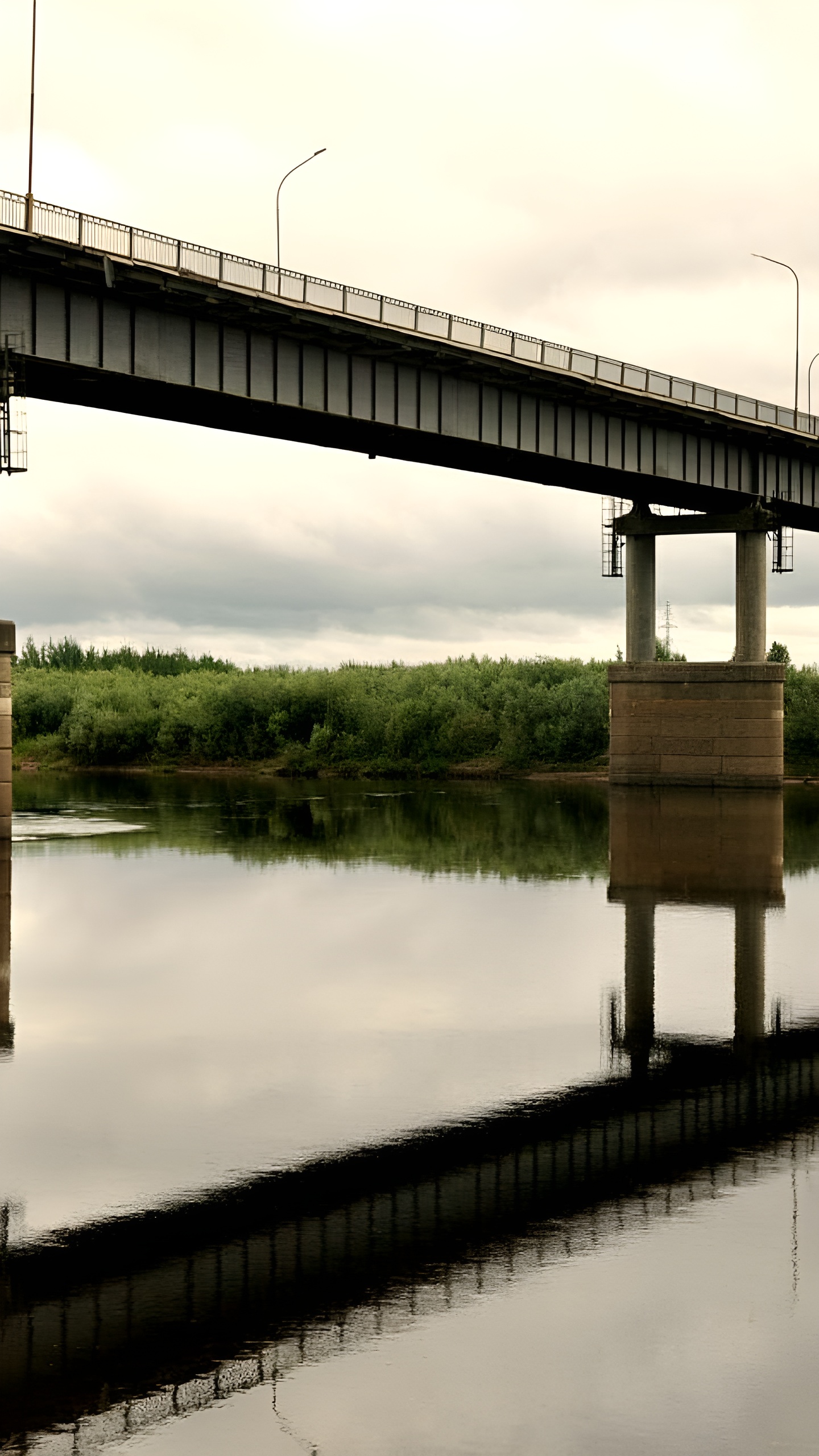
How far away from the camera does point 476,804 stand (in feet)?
194

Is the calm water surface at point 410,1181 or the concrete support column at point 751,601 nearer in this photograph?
the calm water surface at point 410,1181

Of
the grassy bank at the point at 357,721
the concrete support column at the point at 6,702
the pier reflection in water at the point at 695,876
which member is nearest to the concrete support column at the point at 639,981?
the pier reflection in water at the point at 695,876

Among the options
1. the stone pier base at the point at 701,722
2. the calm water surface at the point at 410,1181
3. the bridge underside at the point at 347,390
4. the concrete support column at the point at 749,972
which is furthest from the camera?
the stone pier base at the point at 701,722

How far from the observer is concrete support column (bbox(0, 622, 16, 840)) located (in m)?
35.3

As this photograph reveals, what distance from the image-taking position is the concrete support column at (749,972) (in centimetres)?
1598

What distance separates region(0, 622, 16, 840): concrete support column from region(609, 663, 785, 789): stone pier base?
32.5 meters

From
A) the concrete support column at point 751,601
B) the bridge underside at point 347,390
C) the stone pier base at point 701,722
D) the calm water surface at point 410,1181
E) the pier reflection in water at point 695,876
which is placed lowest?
the calm water surface at point 410,1181

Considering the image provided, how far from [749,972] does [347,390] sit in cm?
3043

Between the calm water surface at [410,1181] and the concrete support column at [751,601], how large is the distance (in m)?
39.6

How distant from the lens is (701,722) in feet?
205

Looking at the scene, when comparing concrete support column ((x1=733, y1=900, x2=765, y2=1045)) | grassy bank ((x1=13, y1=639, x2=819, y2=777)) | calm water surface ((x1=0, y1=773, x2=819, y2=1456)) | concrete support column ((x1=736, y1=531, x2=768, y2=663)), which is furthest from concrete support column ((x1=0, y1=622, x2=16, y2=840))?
grassy bank ((x1=13, y1=639, x2=819, y2=777))

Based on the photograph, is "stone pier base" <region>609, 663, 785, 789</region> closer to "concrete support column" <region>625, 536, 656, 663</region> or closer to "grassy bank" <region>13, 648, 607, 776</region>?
"concrete support column" <region>625, 536, 656, 663</region>

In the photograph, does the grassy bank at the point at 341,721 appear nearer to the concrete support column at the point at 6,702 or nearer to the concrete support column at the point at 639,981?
the concrete support column at the point at 6,702

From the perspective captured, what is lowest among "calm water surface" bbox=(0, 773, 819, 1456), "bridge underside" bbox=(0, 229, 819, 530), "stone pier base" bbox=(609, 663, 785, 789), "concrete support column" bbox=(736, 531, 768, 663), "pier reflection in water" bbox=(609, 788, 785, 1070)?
"calm water surface" bbox=(0, 773, 819, 1456)
